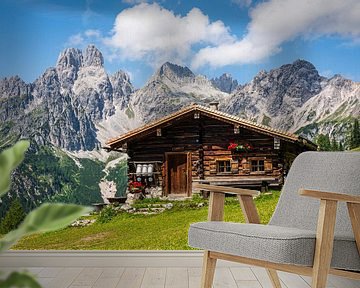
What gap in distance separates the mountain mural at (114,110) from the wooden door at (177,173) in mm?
391

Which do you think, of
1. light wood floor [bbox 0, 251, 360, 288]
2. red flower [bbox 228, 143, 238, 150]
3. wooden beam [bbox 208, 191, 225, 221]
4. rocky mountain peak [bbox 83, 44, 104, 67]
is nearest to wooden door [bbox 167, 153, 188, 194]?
red flower [bbox 228, 143, 238, 150]

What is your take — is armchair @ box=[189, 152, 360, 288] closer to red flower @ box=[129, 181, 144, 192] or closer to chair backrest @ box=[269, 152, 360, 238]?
chair backrest @ box=[269, 152, 360, 238]

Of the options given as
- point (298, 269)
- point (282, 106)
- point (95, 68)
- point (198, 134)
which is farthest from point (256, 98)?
point (298, 269)

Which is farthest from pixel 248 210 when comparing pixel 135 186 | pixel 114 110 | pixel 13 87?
pixel 13 87

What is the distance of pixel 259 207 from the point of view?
4551 millimetres

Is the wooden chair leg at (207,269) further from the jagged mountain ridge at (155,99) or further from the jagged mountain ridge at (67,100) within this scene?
the jagged mountain ridge at (67,100)

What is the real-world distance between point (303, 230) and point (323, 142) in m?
2.32

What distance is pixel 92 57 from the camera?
488 centimetres

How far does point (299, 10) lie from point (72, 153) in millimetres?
2138

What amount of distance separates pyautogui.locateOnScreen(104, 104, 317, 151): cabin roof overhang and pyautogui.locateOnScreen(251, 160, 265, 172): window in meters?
0.23

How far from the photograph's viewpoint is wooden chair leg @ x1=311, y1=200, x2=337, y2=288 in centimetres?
235

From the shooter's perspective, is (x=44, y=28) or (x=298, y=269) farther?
(x=44, y=28)

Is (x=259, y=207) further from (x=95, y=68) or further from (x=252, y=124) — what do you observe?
(x=95, y=68)

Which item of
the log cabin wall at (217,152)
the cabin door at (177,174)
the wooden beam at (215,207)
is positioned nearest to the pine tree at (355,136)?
the log cabin wall at (217,152)
